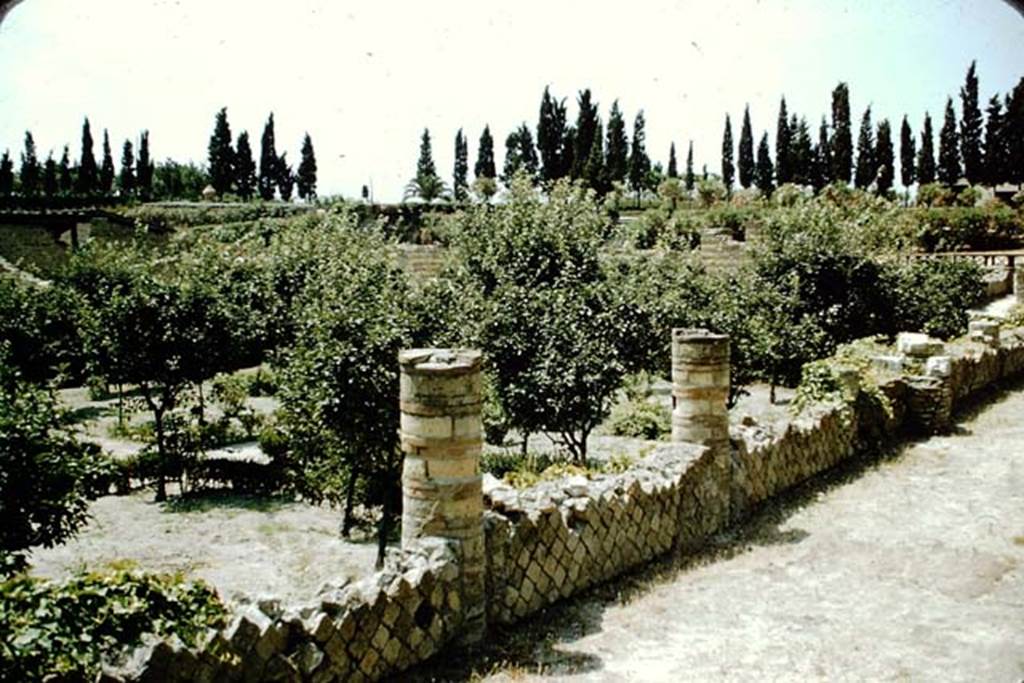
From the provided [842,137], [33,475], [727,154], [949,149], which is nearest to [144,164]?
[727,154]

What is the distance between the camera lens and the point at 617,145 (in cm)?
6372

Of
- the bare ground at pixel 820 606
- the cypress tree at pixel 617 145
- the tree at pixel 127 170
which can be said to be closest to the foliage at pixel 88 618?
the bare ground at pixel 820 606

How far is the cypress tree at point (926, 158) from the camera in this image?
196ft

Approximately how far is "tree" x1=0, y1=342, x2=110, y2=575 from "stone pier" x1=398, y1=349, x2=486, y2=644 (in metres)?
2.62

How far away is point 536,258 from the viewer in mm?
17625

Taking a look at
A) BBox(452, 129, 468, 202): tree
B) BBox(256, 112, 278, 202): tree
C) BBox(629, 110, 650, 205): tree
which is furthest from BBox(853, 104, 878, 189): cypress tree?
BBox(256, 112, 278, 202): tree

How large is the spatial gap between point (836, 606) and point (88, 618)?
583cm

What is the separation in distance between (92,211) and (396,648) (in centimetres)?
3525

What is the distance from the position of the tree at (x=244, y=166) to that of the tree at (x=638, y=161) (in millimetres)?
27143

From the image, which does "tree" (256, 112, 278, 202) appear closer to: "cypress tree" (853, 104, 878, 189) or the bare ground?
"cypress tree" (853, 104, 878, 189)

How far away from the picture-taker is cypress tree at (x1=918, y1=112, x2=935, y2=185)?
5972 centimetres

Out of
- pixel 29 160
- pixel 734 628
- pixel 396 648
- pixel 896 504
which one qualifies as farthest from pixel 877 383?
pixel 29 160

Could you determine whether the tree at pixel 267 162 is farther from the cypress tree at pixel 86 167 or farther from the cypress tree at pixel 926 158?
the cypress tree at pixel 926 158

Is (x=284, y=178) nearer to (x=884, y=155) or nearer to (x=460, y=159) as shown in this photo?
(x=460, y=159)
